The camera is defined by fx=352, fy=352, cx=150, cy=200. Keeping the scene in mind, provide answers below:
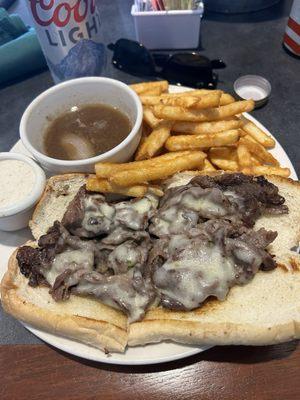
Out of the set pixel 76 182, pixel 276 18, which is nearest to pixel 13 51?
pixel 76 182

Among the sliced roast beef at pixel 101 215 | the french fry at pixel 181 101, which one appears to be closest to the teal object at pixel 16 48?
the french fry at pixel 181 101

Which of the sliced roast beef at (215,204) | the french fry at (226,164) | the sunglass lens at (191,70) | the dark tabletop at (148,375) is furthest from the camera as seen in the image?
the sunglass lens at (191,70)

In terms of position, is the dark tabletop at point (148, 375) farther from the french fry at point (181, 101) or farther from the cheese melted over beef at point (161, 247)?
the french fry at point (181, 101)

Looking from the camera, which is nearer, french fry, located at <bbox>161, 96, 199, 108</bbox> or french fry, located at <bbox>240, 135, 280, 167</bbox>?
french fry, located at <bbox>161, 96, 199, 108</bbox>

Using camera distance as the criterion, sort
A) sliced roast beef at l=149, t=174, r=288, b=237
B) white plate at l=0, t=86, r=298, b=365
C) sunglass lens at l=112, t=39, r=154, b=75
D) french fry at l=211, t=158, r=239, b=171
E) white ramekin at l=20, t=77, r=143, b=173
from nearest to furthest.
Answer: white plate at l=0, t=86, r=298, b=365 → sliced roast beef at l=149, t=174, r=288, b=237 → white ramekin at l=20, t=77, r=143, b=173 → french fry at l=211, t=158, r=239, b=171 → sunglass lens at l=112, t=39, r=154, b=75

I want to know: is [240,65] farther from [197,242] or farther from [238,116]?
[197,242]

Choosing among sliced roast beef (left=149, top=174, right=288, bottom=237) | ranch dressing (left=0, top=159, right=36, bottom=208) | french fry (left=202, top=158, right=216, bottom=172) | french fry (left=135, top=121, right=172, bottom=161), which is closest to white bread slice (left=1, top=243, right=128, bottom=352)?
ranch dressing (left=0, top=159, right=36, bottom=208)

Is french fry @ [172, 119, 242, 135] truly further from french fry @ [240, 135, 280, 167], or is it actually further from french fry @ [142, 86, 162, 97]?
french fry @ [142, 86, 162, 97]

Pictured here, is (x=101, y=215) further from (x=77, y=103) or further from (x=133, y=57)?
(x=133, y=57)
